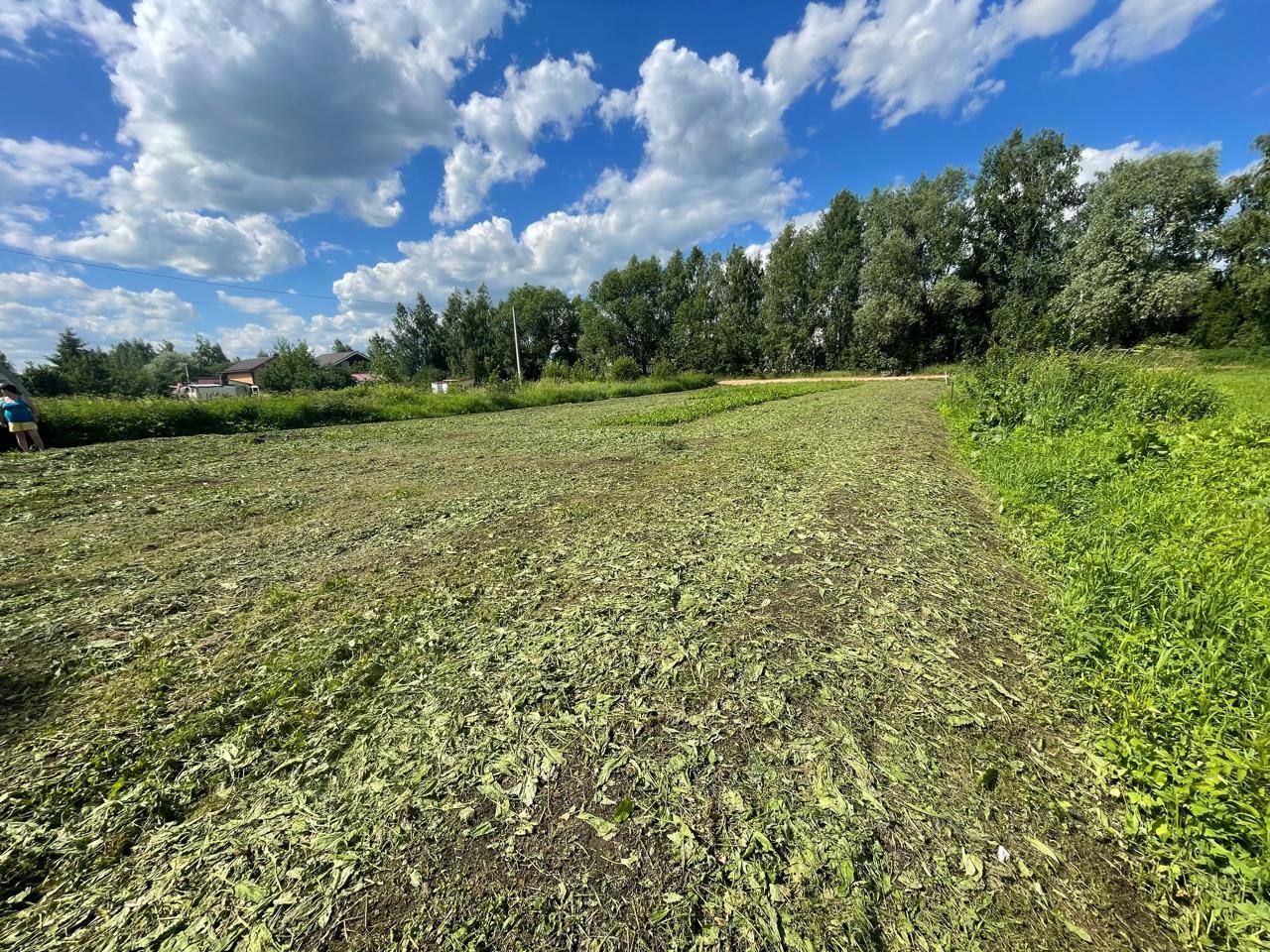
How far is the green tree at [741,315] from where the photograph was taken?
39250mm

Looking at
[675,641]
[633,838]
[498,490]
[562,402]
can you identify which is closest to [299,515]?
[498,490]

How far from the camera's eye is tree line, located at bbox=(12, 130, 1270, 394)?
23.6 metres

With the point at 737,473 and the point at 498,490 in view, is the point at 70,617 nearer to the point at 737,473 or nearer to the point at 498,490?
the point at 498,490

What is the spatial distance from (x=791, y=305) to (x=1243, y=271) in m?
22.5

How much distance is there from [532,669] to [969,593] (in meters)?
2.87

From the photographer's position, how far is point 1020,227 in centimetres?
3012

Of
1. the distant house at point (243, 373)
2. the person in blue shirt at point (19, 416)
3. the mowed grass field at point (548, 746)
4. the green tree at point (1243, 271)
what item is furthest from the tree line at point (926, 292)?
the person in blue shirt at point (19, 416)

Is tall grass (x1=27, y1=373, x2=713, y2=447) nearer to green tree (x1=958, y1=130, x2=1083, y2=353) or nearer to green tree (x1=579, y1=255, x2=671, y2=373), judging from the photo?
green tree (x1=579, y1=255, x2=671, y2=373)

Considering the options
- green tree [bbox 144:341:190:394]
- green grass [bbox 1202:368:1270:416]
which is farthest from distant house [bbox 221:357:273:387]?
green grass [bbox 1202:368:1270:416]

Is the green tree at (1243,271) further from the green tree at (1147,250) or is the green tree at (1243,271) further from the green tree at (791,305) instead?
the green tree at (791,305)

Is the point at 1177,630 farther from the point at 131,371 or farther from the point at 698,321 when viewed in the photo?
the point at 131,371

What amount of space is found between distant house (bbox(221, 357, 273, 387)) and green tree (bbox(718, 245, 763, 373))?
56.4m

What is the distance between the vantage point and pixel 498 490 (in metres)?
6.02

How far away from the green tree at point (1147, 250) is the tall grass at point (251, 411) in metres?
27.8
